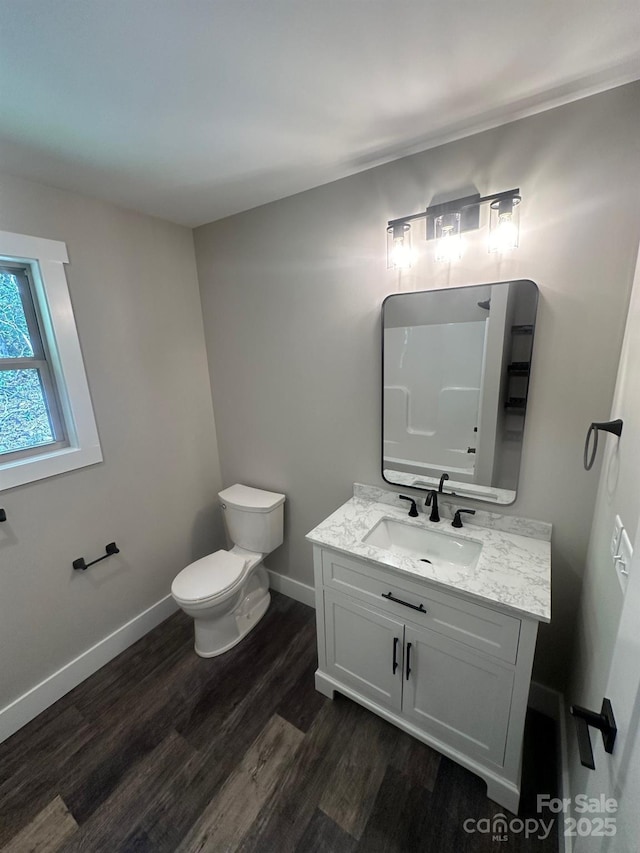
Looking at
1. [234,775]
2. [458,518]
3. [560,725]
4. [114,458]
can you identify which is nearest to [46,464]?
[114,458]

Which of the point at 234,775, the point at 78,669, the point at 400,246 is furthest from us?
the point at 78,669

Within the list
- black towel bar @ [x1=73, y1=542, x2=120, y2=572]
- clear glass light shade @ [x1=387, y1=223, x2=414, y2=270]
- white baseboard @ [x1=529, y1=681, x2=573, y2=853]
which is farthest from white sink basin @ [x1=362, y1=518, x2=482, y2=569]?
black towel bar @ [x1=73, y1=542, x2=120, y2=572]

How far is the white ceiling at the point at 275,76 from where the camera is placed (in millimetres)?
816

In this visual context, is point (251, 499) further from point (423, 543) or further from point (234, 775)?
point (234, 775)

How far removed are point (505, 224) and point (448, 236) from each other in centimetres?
21

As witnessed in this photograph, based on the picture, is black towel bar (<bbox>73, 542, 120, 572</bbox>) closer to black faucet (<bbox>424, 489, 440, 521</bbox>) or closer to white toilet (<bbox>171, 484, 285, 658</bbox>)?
white toilet (<bbox>171, 484, 285, 658</bbox>)

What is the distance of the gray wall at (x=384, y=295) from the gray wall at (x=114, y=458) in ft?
0.80

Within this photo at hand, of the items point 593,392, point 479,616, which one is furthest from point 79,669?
point 593,392

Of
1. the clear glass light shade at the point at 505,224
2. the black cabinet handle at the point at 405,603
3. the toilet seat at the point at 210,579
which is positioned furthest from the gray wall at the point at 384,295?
the black cabinet handle at the point at 405,603

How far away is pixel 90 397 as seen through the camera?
174cm

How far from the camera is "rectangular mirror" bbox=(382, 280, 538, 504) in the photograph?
137 cm

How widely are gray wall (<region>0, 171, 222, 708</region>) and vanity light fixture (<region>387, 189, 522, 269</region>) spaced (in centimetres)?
137

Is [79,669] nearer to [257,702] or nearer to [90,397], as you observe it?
[257,702]

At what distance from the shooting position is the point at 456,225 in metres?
1.34
